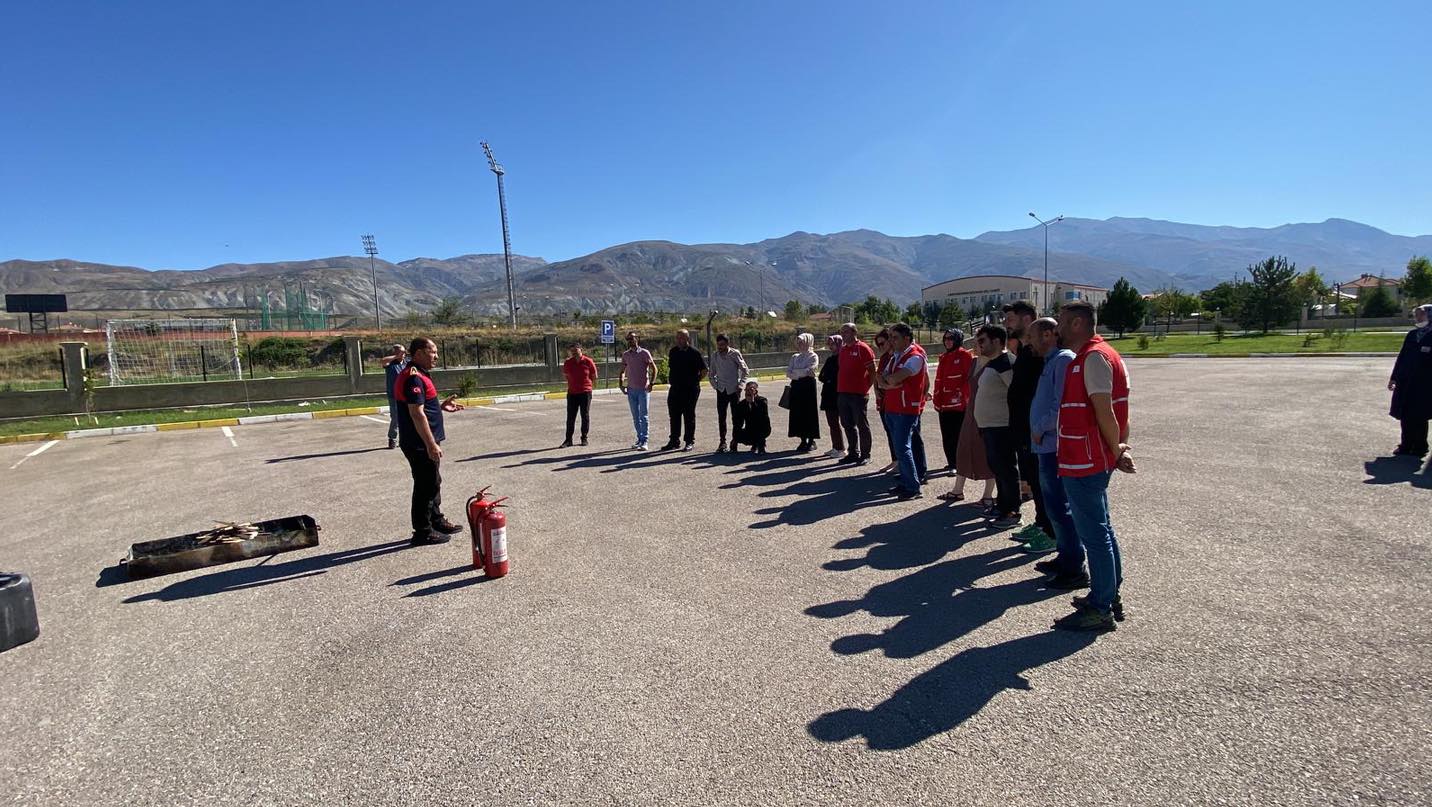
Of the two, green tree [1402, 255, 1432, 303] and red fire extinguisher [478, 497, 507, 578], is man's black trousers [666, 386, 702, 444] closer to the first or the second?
red fire extinguisher [478, 497, 507, 578]

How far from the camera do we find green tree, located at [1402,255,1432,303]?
64938 mm

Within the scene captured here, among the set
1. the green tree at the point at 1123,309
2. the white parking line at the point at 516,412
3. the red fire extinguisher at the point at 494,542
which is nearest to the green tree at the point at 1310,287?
the green tree at the point at 1123,309

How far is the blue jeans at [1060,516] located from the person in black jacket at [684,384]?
6.34 meters

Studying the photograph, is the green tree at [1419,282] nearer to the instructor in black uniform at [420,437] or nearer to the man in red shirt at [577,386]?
the man in red shirt at [577,386]

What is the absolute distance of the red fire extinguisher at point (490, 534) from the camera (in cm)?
523

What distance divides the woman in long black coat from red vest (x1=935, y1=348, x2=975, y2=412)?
5835 millimetres

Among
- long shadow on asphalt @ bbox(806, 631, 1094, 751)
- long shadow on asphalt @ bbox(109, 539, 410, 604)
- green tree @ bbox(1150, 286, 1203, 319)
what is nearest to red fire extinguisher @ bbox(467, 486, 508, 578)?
long shadow on asphalt @ bbox(109, 539, 410, 604)

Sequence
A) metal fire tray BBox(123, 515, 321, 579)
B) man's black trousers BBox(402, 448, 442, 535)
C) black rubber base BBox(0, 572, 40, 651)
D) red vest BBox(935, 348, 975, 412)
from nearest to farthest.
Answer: black rubber base BBox(0, 572, 40, 651) < metal fire tray BBox(123, 515, 321, 579) < man's black trousers BBox(402, 448, 442, 535) < red vest BBox(935, 348, 975, 412)

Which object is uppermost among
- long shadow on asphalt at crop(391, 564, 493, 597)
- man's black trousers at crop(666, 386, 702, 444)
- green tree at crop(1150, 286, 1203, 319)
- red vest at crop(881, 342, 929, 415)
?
green tree at crop(1150, 286, 1203, 319)

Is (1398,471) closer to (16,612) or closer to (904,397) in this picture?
(904,397)

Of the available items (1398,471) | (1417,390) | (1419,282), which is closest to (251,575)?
(1398,471)

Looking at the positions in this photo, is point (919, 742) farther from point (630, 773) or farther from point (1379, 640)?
point (1379, 640)

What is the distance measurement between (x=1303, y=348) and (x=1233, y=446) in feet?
115

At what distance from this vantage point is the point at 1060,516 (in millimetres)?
4727
